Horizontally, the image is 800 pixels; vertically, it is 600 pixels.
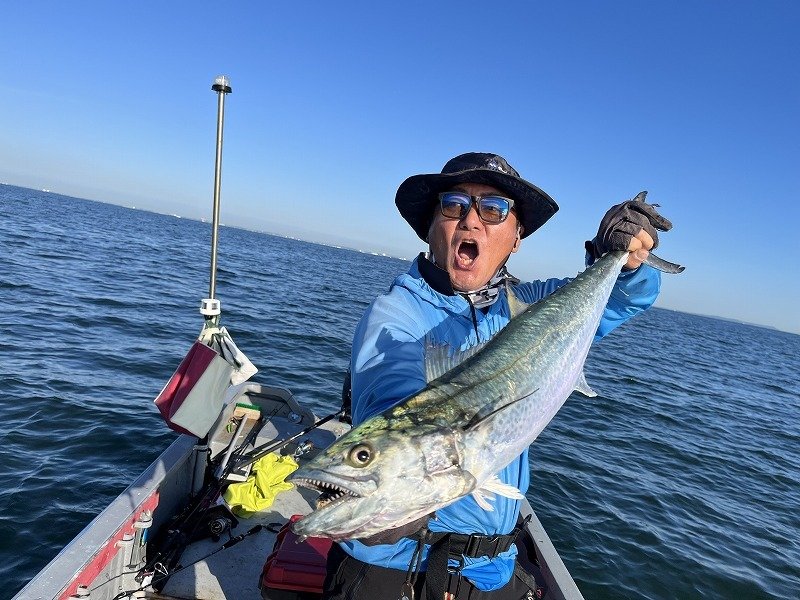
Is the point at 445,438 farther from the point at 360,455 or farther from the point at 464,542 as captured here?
the point at 464,542

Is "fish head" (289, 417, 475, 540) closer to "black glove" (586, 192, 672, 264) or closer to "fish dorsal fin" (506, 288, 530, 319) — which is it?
"fish dorsal fin" (506, 288, 530, 319)

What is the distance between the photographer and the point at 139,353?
44.8 feet

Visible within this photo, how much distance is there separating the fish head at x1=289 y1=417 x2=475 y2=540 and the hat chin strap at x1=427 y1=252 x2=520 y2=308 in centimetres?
127

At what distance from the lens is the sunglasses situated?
125 inches

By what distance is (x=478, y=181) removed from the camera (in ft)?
10.5

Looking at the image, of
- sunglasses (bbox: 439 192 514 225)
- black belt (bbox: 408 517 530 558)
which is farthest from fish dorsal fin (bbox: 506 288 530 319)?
black belt (bbox: 408 517 530 558)

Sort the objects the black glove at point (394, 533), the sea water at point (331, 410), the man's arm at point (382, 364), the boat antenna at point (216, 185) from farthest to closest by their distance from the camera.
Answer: the sea water at point (331, 410)
the boat antenna at point (216, 185)
the man's arm at point (382, 364)
the black glove at point (394, 533)

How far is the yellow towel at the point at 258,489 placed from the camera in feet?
19.1

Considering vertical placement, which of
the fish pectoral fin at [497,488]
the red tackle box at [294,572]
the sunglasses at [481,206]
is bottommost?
the red tackle box at [294,572]

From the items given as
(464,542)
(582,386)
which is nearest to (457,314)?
(582,386)

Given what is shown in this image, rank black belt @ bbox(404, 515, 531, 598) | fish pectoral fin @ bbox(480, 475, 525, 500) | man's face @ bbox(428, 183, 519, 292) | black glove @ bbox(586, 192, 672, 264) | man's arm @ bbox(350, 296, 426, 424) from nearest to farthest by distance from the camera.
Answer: fish pectoral fin @ bbox(480, 475, 525, 500) < man's arm @ bbox(350, 296, 426, 424) < black belt @ bbox(404, 515, 531, 598) < man's face @ bbox(428, 183, 519, 292) < black glove @ bbox(586, 192, 672, 264)

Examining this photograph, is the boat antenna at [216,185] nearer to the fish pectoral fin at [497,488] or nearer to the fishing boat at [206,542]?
the fishing boat at [206,542]

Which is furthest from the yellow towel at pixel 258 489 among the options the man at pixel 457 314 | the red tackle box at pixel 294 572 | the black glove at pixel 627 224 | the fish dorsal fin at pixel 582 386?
the black glove at pixel 627 224

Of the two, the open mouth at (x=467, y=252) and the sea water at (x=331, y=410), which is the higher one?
the open mouth at (x=467, y=252)
